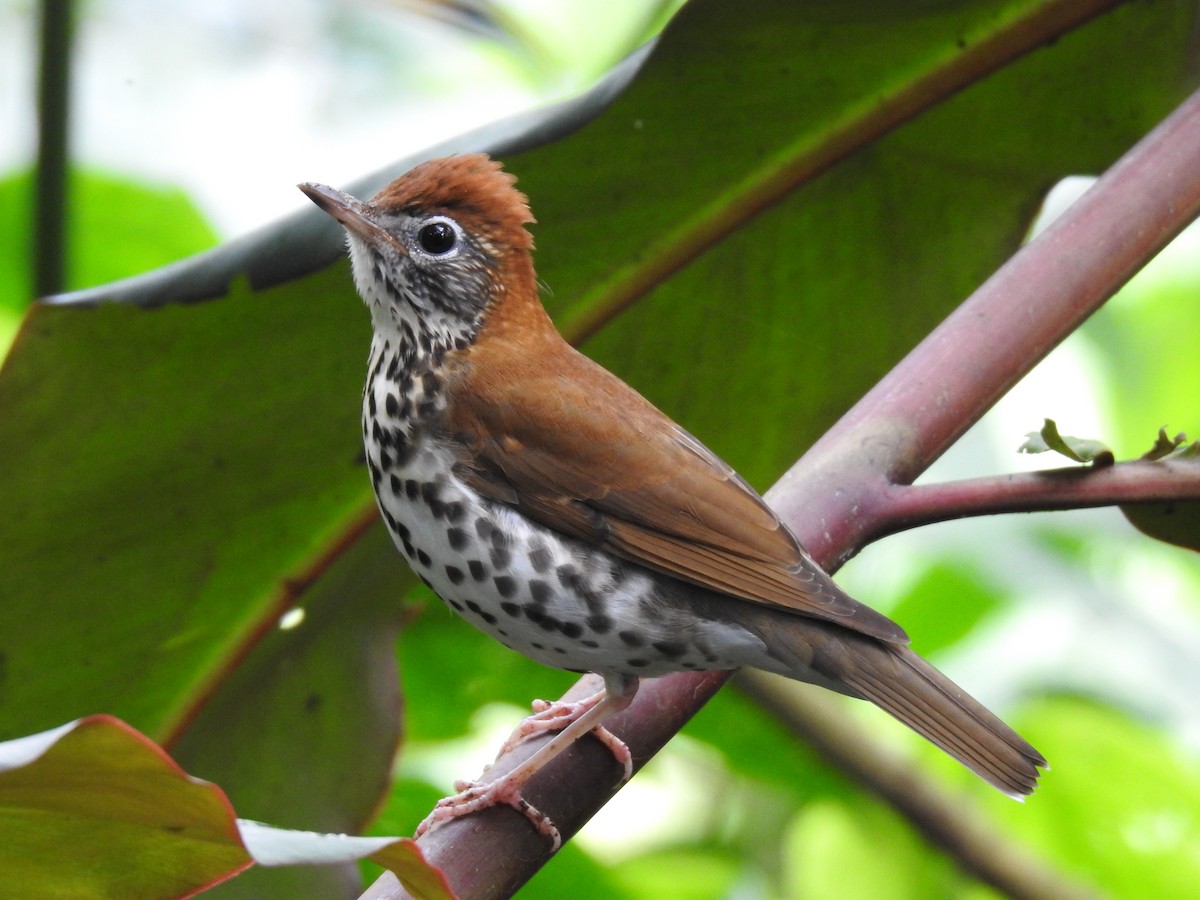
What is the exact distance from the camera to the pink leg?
1.94 metres

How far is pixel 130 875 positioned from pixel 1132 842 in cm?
243

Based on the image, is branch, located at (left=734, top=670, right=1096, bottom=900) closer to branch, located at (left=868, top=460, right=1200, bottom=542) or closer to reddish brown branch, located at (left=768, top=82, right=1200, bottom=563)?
reddish brown branch, located at (left=768, top=82, right=1200, bottom=563)

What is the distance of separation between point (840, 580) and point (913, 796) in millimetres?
712

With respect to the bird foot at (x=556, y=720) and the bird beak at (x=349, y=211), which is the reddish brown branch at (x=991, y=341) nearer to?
the bird foot at (x=556, y=720)

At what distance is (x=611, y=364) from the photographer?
10.1 ft

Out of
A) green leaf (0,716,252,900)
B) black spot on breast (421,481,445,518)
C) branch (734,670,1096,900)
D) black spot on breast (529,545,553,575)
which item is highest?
branch (734,670,1096,900)

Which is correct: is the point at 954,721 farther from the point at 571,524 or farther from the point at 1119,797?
the point at 1119,797

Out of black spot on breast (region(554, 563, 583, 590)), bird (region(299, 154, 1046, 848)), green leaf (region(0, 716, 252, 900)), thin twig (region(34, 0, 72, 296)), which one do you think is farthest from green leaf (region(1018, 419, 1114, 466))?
thin twig (region(34, 0, 72, 296))

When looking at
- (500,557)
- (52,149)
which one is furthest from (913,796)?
(52,149)

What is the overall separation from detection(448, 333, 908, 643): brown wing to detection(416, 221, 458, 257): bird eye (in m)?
0.25

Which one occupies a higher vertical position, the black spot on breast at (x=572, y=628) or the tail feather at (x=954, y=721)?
the tail feather at (x=954, y=721)

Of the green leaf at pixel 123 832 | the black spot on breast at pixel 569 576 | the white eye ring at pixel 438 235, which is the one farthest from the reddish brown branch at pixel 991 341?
the green leaf at pixel 123 832

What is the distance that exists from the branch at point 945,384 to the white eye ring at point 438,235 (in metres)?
0.75

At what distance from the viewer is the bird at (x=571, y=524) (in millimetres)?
2236
